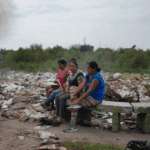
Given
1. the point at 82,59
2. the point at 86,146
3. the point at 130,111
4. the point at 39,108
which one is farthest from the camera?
the point at 82,59

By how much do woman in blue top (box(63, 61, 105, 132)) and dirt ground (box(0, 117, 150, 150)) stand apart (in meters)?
0.26

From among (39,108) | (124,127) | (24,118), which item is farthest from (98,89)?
(39,108)

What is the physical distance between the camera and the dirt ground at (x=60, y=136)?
304 centimetres

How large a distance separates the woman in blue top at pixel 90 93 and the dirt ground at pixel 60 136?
0.84 feet

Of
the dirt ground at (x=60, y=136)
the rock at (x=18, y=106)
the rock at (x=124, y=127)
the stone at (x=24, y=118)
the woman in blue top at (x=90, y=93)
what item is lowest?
the rock at (x=124, y=127)

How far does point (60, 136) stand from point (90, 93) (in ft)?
3.46

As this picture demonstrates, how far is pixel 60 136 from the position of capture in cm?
345

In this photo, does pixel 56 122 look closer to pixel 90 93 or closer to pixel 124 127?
pixel 90 93

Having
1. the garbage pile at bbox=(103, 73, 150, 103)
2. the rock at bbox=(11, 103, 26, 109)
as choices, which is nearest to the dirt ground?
the rock at bbox=(11, 103, 26, 109)

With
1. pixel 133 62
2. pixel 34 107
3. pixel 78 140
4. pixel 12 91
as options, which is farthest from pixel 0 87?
pixel 133 62

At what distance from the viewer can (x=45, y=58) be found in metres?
19.2

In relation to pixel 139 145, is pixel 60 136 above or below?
below

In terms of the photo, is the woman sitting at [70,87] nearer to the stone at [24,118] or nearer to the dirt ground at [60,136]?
the dirt ground at [60,136]

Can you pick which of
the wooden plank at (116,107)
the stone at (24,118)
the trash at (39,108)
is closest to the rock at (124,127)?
the wooden plank at (116,107)
